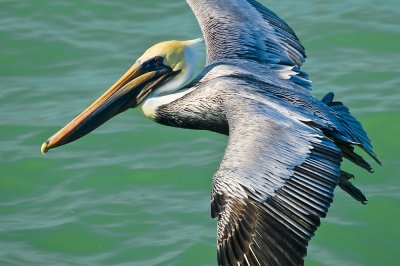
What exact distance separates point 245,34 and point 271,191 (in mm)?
2694

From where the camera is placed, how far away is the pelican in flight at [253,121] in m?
8.00

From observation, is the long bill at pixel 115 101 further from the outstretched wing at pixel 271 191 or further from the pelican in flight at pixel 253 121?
the outstretched wing at pixel 271 191

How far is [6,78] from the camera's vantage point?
42.8 ft

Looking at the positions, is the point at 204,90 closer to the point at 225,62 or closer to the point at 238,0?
the point at 225,62

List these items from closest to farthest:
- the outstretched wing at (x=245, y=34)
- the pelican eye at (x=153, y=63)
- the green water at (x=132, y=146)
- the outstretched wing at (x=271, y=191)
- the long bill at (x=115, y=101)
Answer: the outstretched wing at (x=271, y=191)
the long bill at (x=115, y=101)
the pelican eye at (x=153, y=63)
the outstretched wing at (x=245, y=34)
the green water at (x=132, y=146)

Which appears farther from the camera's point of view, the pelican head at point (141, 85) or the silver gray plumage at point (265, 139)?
the pelican head at point (141, 85)

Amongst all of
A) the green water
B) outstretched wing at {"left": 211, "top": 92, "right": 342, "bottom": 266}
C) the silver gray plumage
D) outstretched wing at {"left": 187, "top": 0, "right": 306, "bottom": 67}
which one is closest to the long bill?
the silver gray plumage

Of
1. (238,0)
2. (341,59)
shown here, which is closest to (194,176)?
(238,0)

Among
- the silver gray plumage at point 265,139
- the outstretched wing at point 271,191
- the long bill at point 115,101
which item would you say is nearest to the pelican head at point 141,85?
the long bill at point 115,101

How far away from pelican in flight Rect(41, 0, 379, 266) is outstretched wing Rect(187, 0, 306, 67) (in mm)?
12

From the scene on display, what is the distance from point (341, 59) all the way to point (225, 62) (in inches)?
141

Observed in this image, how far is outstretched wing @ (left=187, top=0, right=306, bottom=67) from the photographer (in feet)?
33.7

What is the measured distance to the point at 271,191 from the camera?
811 centimetres

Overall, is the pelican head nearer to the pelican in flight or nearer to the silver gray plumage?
the pelican in flight
